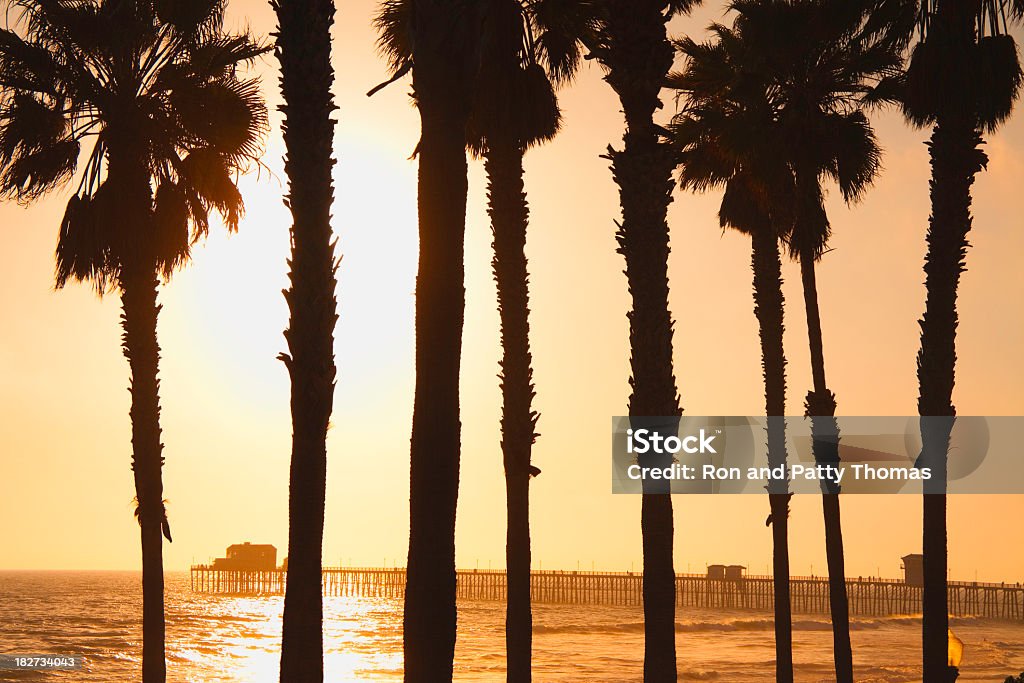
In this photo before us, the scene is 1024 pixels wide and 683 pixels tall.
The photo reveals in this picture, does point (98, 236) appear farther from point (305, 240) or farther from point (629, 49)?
point (629, 49)

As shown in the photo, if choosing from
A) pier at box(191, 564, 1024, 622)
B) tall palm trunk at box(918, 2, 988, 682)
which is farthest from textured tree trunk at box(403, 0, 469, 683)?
pier at box(191, 564, 1024, 622)

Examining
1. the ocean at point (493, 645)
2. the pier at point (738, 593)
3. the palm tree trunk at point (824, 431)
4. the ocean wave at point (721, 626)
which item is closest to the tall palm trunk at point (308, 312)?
the palm tree trunk at point (824, 431)

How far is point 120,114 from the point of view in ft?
53.5

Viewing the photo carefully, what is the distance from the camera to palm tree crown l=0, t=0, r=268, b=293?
632 inches

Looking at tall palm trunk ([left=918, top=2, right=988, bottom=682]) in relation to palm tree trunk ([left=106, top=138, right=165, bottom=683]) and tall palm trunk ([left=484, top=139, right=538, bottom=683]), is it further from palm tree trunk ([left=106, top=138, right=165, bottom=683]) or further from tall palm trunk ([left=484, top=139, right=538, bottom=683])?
palm tree trunk ([left=106, top=138, right=165, bottom=683])

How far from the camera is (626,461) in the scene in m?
15.7

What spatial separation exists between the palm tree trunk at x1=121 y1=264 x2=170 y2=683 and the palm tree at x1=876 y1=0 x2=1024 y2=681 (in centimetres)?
1077

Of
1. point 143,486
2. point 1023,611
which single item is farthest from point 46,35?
point 1023,611

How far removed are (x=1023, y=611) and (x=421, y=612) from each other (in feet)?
386

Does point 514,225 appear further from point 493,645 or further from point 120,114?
point 493,645

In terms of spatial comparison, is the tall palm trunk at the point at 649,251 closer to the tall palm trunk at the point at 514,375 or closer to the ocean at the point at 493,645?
the tall palm trunk at the point at 514,375

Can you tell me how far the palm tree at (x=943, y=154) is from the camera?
15711 mm

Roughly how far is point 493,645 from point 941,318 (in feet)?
184

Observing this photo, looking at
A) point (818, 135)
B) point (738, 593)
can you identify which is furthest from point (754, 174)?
point (738, 593)
